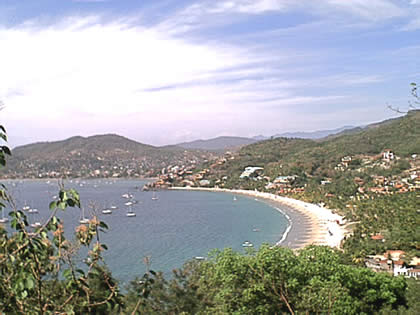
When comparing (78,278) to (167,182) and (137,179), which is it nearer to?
(167,182)

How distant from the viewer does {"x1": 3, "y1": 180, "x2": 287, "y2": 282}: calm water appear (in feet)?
76.1

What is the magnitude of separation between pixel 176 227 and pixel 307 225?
33.9 ft

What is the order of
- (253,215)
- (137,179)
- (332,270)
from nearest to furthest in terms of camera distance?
(332,270), (253,215), (137,179)

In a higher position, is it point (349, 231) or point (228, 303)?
point (228, 303)

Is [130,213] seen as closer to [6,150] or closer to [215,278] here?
[215,278]

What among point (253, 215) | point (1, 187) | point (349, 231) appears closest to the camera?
point (1, 187)

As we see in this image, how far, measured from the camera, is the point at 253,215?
130 feet

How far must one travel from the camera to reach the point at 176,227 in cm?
3366

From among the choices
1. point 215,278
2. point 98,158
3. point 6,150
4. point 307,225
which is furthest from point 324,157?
point 98,158

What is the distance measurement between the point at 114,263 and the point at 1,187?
826 inches

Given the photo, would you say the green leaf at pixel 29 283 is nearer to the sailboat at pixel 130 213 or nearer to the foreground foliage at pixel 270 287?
the foreground foliage at pixel 270 287

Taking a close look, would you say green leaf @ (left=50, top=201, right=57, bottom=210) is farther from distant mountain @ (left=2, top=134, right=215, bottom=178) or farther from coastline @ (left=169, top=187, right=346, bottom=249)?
distant mountain @ (left=2, top=134, right=215, bottom=178)

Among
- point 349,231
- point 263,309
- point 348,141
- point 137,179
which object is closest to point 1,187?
point 263,309

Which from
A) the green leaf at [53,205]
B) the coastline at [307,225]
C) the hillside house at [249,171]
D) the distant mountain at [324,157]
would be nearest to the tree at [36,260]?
the green leaf at [53,205]
